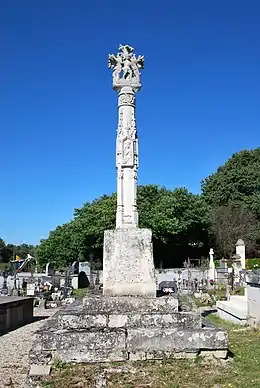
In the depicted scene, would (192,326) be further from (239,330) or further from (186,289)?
(186,289)

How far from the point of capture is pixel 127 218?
840 centimetres

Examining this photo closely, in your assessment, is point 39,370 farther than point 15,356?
No

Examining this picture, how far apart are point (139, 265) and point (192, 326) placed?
4.77ft

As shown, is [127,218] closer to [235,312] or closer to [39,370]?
[39,370]

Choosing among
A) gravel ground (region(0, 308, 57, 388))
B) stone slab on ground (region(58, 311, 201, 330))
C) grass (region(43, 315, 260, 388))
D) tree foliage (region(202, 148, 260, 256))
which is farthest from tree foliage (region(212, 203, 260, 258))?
grass (region(43, 315, 260, 388))

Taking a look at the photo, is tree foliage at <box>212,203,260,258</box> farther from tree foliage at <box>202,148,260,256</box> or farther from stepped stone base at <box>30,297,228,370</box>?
stepped stone base at <box>30,297,228,370</box>

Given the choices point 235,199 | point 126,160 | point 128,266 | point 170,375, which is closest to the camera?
point 170,375

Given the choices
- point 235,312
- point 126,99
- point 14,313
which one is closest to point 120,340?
point 126,99

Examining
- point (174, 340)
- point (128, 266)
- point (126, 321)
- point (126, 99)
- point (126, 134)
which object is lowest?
point (174, 340)

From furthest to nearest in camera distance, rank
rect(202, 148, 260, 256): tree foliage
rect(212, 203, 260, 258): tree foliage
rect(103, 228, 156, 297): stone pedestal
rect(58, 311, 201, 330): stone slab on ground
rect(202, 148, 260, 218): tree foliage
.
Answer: rect(202, 148, 260, 218): tree foliage, rect(202, 148, 260, 256): tree foliage, rect(212, 203, 260, 258): tree foliage, rect(103, 228, 156, 297): stone pedestal, rect(58, 311, 201, 330): stone slab on ground

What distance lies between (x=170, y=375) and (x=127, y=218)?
3.19 metres

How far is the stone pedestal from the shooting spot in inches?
310

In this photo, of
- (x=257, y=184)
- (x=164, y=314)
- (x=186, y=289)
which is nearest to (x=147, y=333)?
(x=164, y=314)

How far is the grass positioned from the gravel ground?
81 centimetres
